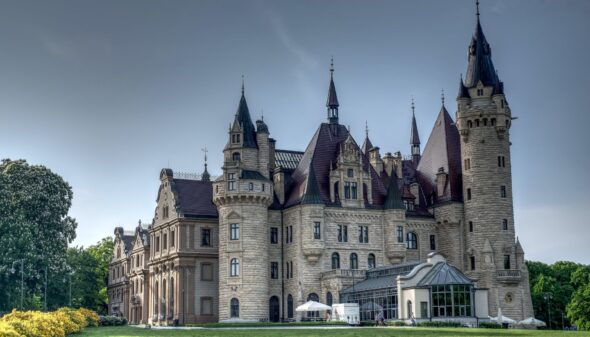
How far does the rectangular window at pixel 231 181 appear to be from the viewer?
71.1 meters

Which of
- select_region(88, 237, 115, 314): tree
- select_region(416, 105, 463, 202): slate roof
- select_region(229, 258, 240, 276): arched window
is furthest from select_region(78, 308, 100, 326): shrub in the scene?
select_region(88, 237, 115, 314): tree

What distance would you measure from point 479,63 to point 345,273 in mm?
21702

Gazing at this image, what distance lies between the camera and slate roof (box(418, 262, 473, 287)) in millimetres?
61406

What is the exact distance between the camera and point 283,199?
245ft

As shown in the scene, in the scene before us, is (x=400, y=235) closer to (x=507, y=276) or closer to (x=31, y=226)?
(x=507, y=276)

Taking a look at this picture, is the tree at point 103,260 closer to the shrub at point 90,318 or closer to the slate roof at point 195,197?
the slate roof at point 195,197

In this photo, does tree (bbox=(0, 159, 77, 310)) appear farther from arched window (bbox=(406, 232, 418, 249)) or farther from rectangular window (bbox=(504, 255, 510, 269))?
rectangular window (bbox=(504, 255, 510, 269))

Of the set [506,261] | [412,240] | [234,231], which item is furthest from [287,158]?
[506,261]

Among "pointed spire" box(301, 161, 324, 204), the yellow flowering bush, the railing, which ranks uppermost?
"pointed spire" box(301, 161, 324, 204)

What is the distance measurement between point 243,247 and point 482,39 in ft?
91.1

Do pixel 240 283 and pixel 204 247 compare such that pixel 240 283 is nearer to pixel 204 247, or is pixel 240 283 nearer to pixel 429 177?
pixel 204 247

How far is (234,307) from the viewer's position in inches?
2739

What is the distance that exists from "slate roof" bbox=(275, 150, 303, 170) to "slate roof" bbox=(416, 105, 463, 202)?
11.5 metres

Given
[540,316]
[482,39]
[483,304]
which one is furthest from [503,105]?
[540,316]
